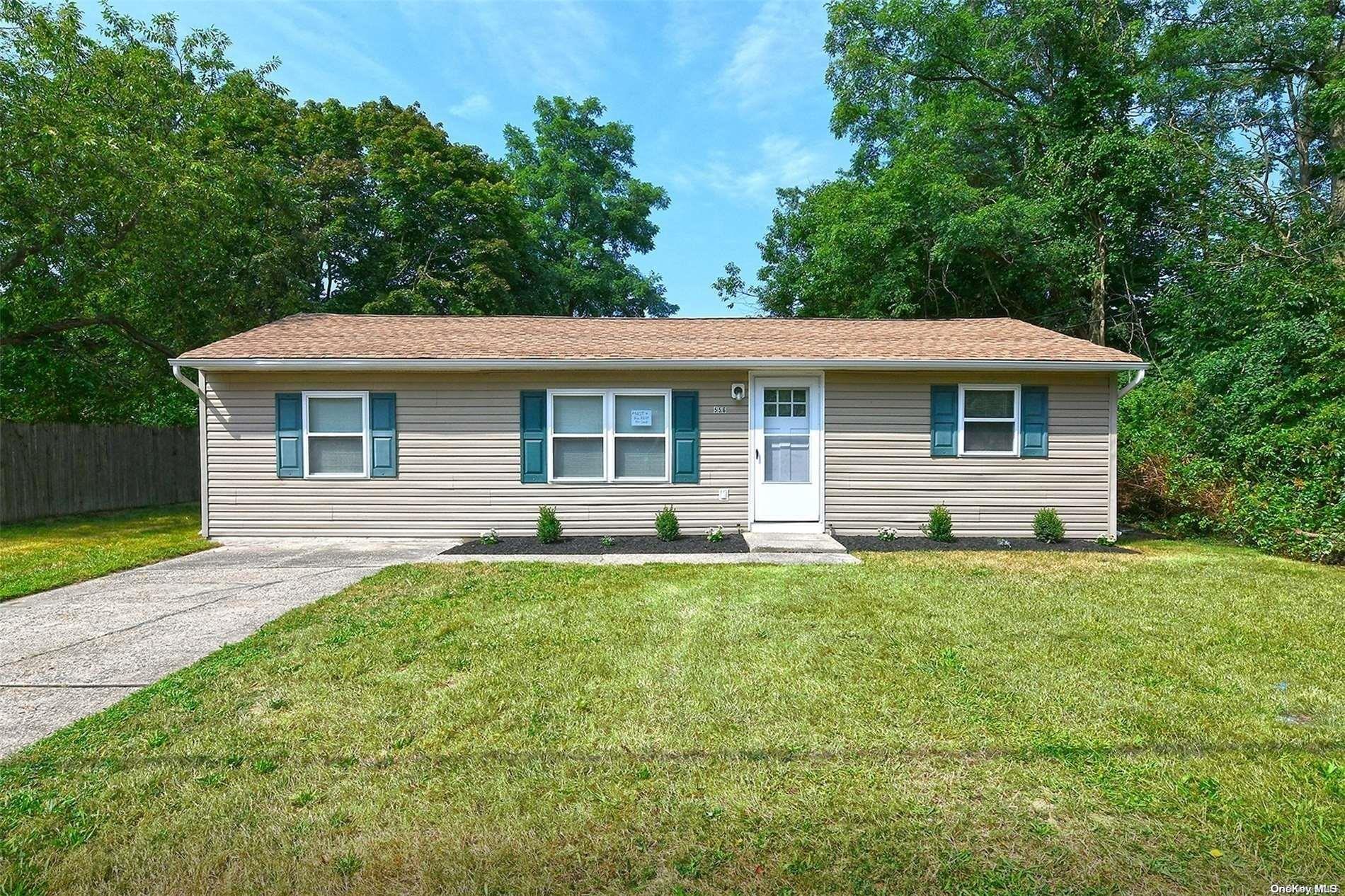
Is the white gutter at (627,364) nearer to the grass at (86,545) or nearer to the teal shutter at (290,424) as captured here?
the teal shutter at (290,424)

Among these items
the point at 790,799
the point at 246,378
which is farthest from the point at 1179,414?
the point at 246,378

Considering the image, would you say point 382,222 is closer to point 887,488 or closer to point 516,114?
point 516,114

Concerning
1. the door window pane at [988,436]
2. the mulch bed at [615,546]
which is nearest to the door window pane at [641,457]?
the mulch bed at [615,546]

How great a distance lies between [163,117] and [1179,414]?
63.4 ft

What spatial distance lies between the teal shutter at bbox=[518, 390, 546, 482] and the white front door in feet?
9.76

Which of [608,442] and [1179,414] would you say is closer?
[608,442]

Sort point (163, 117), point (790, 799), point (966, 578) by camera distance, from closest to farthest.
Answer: point (790, 799)
point (966, 578)
point (163, 117)

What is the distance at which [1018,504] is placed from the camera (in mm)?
8477

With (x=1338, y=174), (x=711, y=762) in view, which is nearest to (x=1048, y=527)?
(x=711, y=762)

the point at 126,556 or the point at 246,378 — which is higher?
the point at 246,378

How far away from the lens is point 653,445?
8523mm

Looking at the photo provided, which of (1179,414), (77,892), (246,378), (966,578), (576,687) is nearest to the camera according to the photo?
(77,892)

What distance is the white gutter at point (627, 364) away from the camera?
7.90 m

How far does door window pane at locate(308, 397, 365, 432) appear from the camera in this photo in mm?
8375
